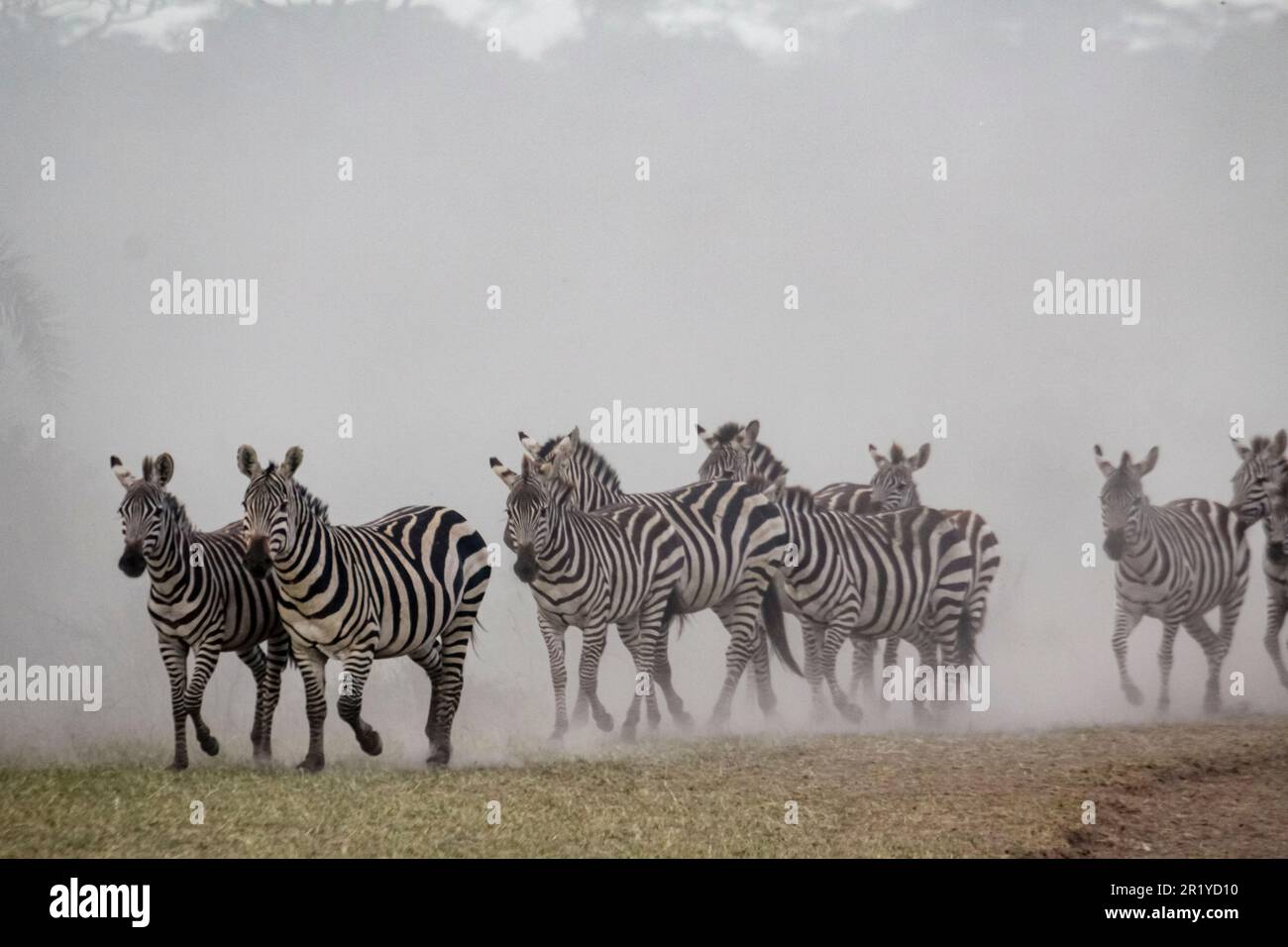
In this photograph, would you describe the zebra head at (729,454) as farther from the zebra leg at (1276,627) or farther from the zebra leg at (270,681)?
the zebra leg at (1276,627)

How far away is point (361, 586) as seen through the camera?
9852mm

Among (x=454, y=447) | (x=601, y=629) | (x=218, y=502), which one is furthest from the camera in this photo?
(x=454, y=447)

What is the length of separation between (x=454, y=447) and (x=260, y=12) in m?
5.36

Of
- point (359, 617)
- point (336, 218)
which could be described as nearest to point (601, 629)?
point (359, 617)

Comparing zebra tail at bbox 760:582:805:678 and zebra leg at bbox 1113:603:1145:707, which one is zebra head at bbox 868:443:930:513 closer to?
zebra tail at bbox 760:582:805:678

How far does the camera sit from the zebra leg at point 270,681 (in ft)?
33.5

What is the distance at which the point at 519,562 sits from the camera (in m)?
10.7

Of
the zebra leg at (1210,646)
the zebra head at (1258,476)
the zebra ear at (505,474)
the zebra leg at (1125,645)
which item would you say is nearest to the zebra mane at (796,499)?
the zebra ear at (505,474)

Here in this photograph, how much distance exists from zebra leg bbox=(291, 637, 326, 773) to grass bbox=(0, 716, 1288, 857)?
20 centimetres

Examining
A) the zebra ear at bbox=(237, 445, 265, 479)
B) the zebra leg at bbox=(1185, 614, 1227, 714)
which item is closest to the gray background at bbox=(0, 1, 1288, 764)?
the zebra leg at bbox=(1185, 614, 1227, 714)

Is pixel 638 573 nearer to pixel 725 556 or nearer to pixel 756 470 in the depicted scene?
pixel 725 556

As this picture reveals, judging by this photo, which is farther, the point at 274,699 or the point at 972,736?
the point at 972,736
